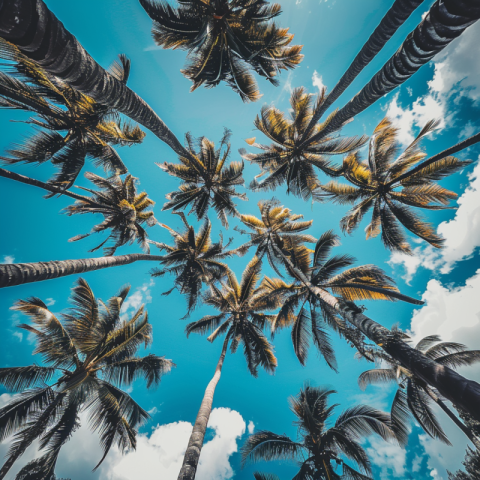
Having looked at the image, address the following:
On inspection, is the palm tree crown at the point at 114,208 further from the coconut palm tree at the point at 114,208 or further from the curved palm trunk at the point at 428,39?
the curved palm trunk at the point at 428,39

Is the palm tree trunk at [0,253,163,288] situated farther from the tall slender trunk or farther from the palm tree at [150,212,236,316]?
the tall slender trunk

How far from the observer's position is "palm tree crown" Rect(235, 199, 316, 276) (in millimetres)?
12469

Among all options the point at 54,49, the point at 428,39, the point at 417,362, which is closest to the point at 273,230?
the point at 417,362

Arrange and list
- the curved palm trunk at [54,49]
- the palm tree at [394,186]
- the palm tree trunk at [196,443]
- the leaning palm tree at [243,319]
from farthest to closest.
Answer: the leaning palm tree at [243,319] → the palm tree at [394,186] → the palm tree trunk at [196,443] → the curved palm trunk at [54,49]

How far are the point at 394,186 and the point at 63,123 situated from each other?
48.2 ft

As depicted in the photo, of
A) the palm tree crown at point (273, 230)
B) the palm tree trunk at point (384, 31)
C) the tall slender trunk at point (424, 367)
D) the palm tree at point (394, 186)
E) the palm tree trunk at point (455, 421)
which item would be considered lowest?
the palm tree trunk at point (455, 421)

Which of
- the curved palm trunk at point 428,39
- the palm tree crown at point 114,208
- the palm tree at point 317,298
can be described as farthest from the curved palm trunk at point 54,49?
the palm tree at point 317,298

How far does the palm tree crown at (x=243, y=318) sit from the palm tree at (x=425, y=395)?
214 inches

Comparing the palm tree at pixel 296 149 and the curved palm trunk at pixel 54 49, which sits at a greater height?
the palm tree at pixel 296 149

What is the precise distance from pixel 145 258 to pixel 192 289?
11.9 feet

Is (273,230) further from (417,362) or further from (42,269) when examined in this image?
(42,269)

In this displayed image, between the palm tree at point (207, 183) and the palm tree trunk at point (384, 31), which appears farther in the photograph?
the palm tree at point (207, 183)

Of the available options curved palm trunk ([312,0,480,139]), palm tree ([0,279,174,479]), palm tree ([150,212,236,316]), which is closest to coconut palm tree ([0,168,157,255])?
palm tree ([150,212,236,316])

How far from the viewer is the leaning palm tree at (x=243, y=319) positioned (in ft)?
38.4
